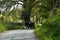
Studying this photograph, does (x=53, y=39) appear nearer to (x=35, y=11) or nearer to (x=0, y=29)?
(x=0, y=29)

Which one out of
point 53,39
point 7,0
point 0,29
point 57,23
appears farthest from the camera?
point 7,0

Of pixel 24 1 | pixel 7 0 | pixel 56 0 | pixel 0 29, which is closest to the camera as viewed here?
pixel 56 0

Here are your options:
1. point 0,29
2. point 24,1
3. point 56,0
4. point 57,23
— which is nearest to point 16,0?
point 24,1

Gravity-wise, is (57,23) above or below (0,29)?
above

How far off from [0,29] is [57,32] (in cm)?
1911

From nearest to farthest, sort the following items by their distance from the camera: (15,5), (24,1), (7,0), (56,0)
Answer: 1. (56,0)
2. (7,0)
3. (24,1)
4. (15,5)

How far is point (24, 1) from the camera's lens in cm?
5675

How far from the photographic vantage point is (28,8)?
55875mm

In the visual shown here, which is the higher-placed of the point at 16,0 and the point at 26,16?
the point at 16,0

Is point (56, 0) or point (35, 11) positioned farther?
point (35, 11)

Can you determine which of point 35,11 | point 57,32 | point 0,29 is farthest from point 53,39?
point 35,11

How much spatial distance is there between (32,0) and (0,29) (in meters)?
24.1

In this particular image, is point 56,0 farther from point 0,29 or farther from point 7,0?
point 7,0

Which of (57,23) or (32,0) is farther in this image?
(32,0)
